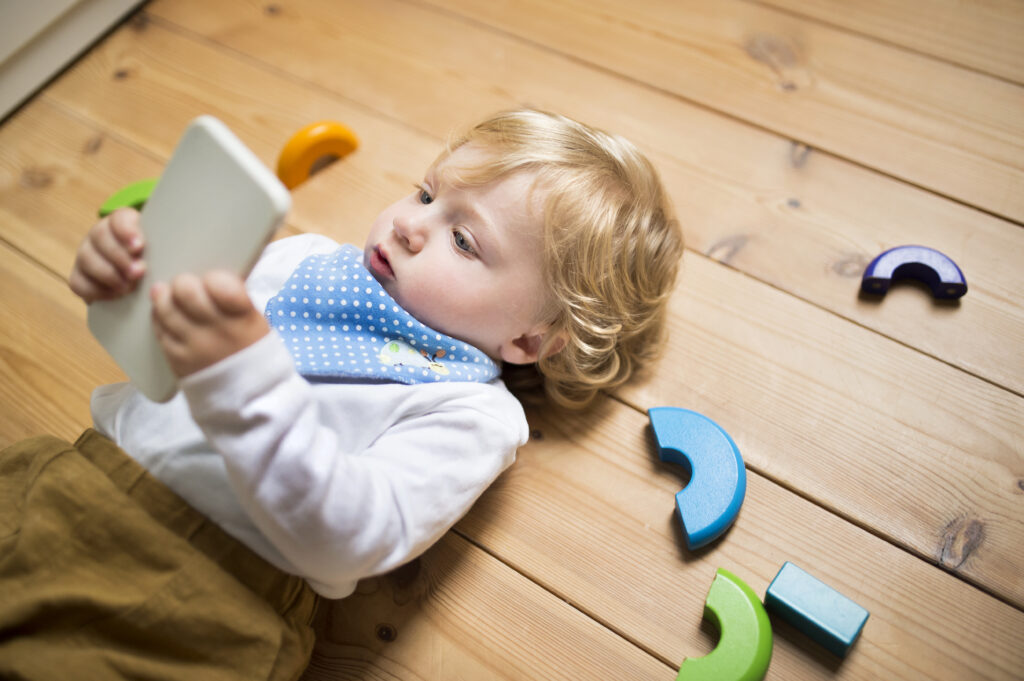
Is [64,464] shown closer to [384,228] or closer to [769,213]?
[384,228]

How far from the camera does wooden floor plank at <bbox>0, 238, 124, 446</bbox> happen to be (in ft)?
3.09

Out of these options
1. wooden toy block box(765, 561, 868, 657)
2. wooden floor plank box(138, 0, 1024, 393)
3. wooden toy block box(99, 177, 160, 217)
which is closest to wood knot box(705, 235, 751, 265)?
wooden floor plank box(138, 0, 1024, 393)

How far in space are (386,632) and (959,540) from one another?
0.65 m

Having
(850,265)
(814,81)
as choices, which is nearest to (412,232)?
(850,265)

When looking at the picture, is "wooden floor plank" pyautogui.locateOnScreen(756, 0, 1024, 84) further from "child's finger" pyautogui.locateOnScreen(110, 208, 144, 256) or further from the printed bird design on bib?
"child's finger" pyautogui.locateOnScreen(110, 208, 144, 256)

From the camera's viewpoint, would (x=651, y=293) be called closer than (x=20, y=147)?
Yes

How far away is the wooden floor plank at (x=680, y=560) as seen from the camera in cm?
81

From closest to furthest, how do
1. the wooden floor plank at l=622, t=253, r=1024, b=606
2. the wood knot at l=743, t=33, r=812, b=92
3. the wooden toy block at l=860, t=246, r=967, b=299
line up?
the wooden floor plank at l=622, t=253, r=1024, b=606 < the wooden toy block at l=860, t=246, r=967, b=299 < the wood knot at l=743, t=33, r=812, b=92

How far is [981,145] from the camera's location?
117 centimetres

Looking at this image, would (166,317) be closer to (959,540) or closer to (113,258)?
(113,258)

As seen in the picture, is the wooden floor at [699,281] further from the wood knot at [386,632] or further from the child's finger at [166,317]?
the child's finger at [166,317]

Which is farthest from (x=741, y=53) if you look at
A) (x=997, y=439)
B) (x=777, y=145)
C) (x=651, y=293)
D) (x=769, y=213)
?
(x=997, y=439)

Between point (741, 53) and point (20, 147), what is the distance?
1.17 m

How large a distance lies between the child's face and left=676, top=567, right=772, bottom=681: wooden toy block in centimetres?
36
